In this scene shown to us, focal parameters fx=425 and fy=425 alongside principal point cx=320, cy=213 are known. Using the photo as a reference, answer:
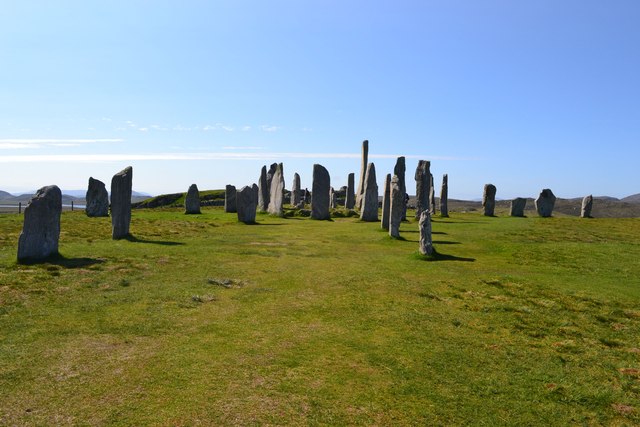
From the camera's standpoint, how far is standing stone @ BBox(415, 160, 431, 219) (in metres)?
33.7

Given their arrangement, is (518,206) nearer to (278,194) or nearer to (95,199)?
(278,194)

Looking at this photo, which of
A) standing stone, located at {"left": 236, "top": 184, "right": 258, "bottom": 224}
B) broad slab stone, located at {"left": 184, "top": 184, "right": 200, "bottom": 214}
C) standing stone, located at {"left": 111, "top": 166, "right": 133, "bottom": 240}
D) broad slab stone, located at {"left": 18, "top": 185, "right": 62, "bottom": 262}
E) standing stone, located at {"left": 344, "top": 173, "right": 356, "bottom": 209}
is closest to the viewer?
broad slab stone, located at {"left": 18, "top": 185, "right": 62, "bottom": 262}

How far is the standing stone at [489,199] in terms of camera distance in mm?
42719

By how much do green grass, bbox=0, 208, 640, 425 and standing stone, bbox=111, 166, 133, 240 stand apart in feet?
10.5

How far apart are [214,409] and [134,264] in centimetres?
1025

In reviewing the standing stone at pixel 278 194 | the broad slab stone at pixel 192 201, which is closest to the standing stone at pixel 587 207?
the standing stone at pixel 278 194

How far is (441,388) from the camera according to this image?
6.81m

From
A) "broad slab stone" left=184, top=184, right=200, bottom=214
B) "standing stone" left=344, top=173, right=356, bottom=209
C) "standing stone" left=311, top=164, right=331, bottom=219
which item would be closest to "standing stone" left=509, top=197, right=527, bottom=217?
"standing stone" left=344, top=173, right=356, bottom=209

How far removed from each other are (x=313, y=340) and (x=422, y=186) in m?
27.2

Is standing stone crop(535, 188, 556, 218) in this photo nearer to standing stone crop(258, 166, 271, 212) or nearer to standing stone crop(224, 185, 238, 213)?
standing stone crop(258, 166, 271, 212)

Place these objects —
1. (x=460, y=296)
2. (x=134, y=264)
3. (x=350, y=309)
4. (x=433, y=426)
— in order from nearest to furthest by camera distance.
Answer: (x=433, y=426), (x=350, y=309), (x=460, y=296), (x=134, y=264)

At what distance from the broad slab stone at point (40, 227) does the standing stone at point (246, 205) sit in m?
15.3

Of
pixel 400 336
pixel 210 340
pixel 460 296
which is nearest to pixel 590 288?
pixel 460 296

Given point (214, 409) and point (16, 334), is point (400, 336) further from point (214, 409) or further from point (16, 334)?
point (16, 334)
